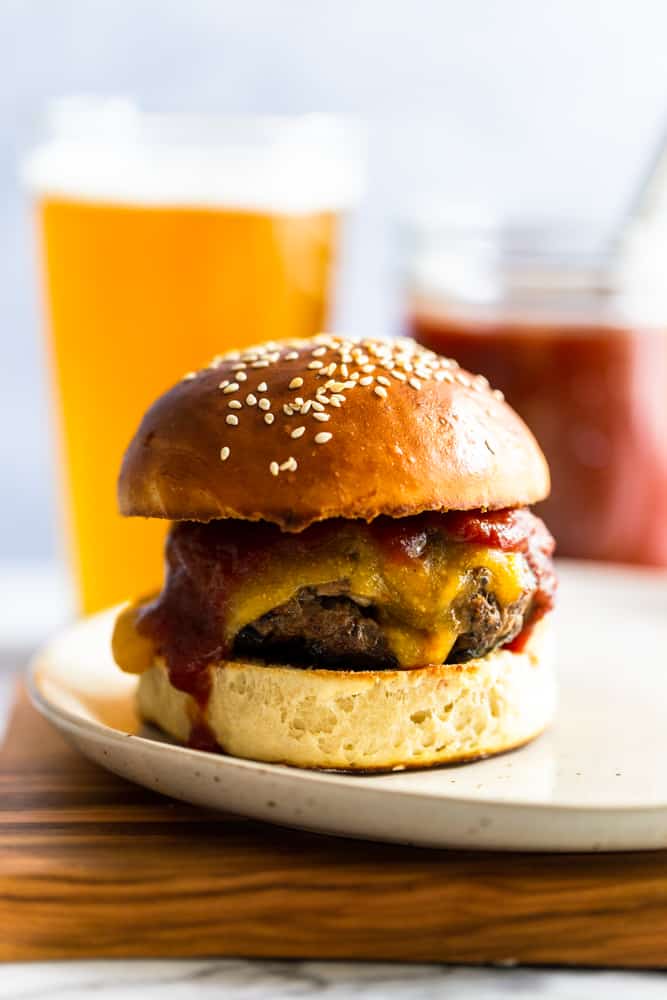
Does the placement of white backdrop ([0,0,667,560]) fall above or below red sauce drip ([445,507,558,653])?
above

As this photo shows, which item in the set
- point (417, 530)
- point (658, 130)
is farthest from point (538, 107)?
point (417, 530)

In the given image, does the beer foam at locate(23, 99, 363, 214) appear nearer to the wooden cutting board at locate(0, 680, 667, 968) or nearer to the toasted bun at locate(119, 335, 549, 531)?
the toasted bun at locate(119, 335, 549, 531)

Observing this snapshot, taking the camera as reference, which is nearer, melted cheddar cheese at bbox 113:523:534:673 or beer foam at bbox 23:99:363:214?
melted cheddar cheese at bbox 113:523:534:673

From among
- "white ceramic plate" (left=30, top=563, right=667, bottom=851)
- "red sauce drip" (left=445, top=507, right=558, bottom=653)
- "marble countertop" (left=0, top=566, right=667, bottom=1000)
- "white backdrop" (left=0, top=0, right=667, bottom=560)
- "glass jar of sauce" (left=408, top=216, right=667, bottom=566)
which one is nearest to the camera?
"marble countertop" (left=0, top=566, right=667, bottom=1000)

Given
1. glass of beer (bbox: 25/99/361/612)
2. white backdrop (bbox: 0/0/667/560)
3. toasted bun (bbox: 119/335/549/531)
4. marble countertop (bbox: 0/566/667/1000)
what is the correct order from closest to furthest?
marble countertop (bbox: 0/566/667/1000) < toasted bun (bbox: 119/335/549/531) < glass of beer (bbox: 25/99/361/612) < white backdrop (bbox: 0/0/667/560)

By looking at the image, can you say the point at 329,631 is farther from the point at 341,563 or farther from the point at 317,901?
the point at 317,901

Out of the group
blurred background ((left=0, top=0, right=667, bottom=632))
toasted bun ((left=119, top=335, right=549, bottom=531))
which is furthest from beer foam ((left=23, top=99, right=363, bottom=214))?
toasted bun ((left=119, top=335, right=549, bottom=531))

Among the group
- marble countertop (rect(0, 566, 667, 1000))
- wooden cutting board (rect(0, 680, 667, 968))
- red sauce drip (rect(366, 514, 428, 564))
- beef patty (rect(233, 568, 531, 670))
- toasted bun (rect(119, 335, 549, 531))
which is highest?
toasted bun (rect(119, 335, 549, 531))

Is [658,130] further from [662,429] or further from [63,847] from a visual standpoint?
[63,847]
